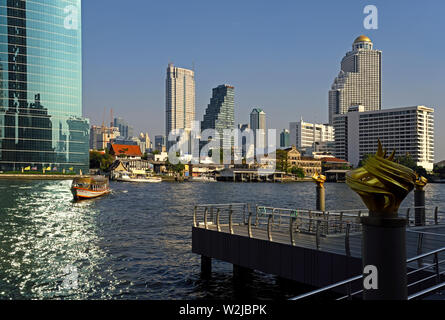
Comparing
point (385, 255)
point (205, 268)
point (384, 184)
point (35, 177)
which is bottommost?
point (35, 177)

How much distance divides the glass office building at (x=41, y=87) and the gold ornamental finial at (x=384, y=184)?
604ft

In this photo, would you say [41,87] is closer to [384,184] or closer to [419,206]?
[419,206]

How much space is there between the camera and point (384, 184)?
5.34 metres

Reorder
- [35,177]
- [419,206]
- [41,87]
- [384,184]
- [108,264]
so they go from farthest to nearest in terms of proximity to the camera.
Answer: [41,87]
[35,177]
[108,264]
[419,206]
[384,184]

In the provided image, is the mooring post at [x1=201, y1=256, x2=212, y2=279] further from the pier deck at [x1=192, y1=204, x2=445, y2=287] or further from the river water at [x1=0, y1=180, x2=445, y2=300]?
the river water at [x1=0, y1=180, x2=445, y2=300]

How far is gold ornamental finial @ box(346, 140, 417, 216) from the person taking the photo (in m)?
5.34

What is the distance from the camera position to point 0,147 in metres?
169

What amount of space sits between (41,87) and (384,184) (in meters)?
190

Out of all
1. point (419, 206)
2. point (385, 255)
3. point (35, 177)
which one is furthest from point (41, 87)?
point (385, 255)

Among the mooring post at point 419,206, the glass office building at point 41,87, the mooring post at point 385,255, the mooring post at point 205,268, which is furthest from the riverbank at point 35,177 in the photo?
the mooring post at point 385,255

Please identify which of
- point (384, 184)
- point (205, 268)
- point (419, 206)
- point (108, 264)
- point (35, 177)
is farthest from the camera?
point (35, 177)

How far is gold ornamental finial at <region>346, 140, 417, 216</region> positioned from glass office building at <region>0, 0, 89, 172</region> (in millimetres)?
184198
